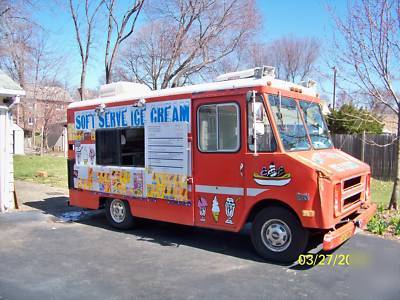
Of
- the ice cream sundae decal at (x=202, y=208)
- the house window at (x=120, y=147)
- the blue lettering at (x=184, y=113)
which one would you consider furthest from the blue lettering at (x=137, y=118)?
the ice cream sundae decal at (x=202, y=208)

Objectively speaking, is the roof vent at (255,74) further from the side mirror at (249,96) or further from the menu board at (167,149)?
the menu board at (167,149)

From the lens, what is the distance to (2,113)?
9.93 metres

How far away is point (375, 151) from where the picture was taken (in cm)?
1630

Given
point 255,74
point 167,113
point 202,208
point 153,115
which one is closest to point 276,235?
point 202,208

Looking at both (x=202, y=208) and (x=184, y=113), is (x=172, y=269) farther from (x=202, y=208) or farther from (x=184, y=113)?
(x=184, y=113)

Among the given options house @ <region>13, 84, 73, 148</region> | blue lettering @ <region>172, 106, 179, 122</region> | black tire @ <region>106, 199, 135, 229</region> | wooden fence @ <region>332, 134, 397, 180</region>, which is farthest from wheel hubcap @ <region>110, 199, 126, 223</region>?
house @ <region>13, 84, 73, 148</region>

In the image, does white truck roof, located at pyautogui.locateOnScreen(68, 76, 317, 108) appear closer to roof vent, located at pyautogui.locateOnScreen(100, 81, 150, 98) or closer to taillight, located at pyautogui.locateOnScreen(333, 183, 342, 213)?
roof vent, located at pyautogui.locateOnScreen(100, 81, 150, 98)

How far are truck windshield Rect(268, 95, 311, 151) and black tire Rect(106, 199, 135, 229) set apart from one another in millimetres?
3612

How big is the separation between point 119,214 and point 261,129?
3.89 m

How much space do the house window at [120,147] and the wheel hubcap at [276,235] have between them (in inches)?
111

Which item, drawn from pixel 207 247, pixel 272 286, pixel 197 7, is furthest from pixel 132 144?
pixel 197 7

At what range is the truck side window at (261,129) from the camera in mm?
5754

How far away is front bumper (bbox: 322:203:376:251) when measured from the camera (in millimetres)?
5320

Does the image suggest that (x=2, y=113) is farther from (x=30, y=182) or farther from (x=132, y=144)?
(x=30, y=182)
